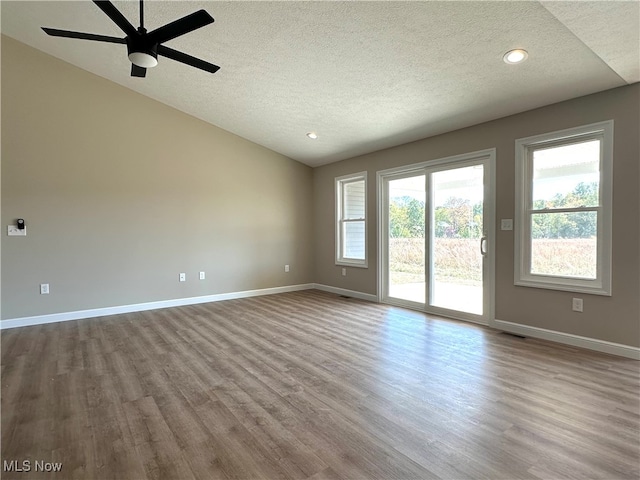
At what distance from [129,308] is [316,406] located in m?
3.86

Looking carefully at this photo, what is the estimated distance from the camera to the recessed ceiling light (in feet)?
9.18

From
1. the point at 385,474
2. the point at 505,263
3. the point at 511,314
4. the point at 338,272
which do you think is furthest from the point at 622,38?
the point at 338,272

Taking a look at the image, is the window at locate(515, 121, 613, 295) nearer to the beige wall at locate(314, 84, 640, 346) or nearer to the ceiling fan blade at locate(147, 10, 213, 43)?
the beige wall at locate(314, 84, 640, 346)

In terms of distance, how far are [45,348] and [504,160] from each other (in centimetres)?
541

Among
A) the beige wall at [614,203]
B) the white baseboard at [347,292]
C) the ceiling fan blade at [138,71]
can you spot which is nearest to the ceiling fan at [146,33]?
the ceiling fan blade at [138,71]

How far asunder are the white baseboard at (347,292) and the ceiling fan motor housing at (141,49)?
14.9 ft

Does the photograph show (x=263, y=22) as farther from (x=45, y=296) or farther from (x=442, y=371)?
(x=45, y=296)

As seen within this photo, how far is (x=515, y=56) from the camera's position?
285cm

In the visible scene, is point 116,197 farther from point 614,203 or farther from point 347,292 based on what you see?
point 614,203

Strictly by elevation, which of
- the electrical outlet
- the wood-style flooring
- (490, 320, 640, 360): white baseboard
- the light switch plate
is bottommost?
the wood-style flooring

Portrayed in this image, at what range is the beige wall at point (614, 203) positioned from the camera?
304 centimetres

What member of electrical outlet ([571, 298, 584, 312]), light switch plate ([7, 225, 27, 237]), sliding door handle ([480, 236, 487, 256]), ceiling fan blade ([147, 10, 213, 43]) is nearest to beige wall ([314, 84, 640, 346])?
electrical outlet ([571, 298, 584, 312])

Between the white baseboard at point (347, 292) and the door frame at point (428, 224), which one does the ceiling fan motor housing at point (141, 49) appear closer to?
the door frame at point (428, 224)

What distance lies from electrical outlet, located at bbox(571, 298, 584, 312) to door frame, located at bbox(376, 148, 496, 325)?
0.80 meters
